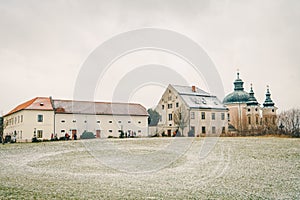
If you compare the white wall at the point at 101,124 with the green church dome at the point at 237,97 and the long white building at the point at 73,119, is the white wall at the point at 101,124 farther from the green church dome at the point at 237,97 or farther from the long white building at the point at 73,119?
the green church dome at the point at 237,97

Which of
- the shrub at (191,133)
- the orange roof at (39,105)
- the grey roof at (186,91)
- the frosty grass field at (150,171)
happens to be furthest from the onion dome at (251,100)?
the frosty grass field at (150,171)

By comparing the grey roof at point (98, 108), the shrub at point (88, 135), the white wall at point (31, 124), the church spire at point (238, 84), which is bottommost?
the shrub at point (88, 135)

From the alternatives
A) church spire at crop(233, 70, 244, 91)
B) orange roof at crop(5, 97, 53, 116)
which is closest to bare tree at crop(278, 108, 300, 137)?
church spire at crop(233, 70, 244, 91)

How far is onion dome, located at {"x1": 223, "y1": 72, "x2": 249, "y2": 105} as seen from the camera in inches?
3366

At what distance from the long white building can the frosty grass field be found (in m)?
21.8

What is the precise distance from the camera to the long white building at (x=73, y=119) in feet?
188

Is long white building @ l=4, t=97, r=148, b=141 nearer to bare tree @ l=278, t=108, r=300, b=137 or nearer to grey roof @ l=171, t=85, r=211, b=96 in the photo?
grey roof @ l=171, t=85, r=211, b=96

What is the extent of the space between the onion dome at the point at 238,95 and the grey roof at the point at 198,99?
17.3m

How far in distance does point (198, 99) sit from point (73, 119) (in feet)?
82.7

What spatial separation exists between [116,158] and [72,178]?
9612mm

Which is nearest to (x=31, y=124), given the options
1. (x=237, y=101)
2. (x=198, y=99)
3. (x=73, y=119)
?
(x=73, y=119)

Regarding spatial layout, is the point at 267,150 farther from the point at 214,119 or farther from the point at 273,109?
the point at 273,109

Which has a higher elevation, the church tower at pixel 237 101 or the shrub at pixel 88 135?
the church tower at pixel 237 101

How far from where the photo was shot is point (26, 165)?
25.5 m
